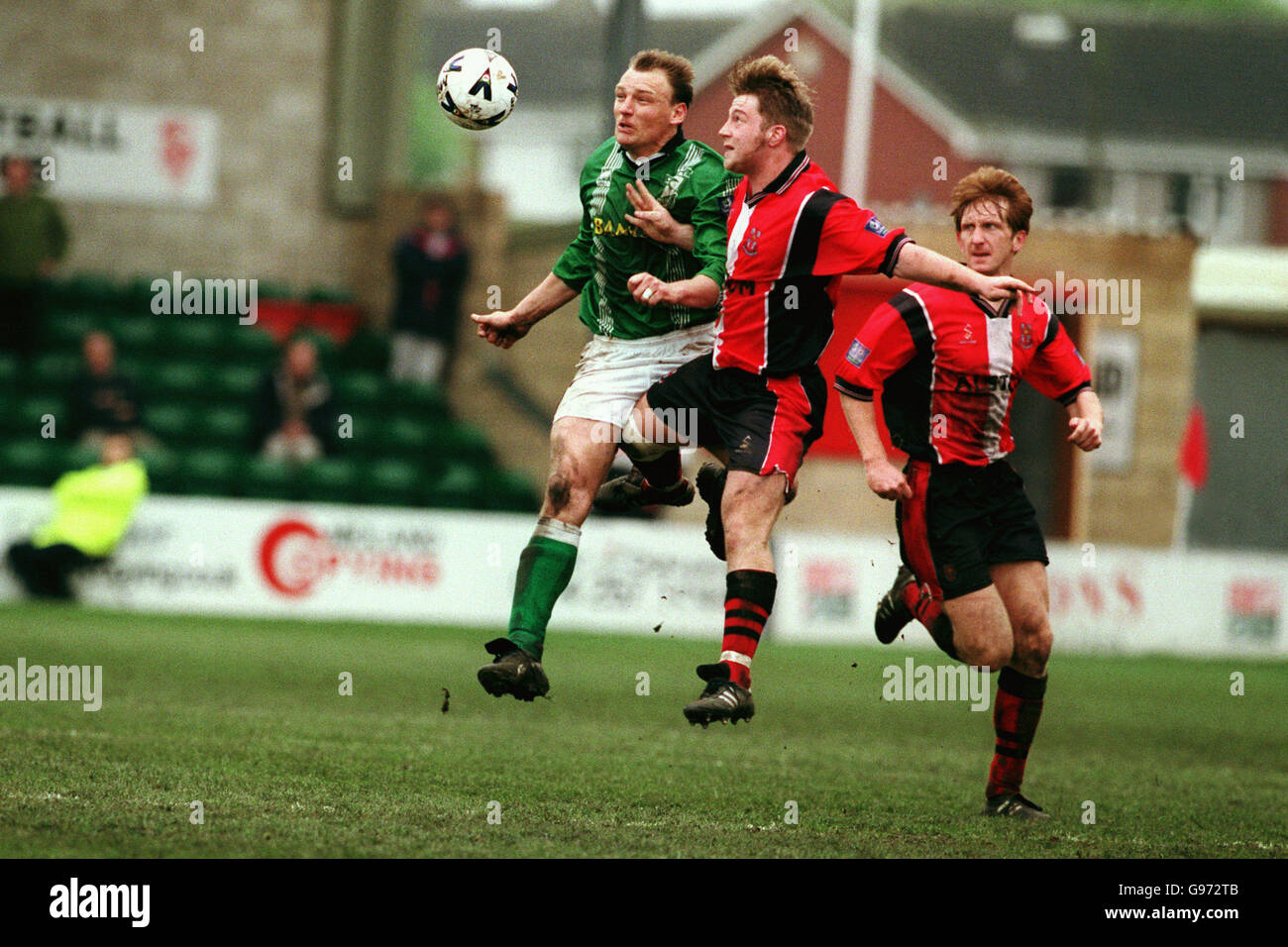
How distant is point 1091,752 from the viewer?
977cm

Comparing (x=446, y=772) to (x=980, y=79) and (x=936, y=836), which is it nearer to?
(x=936, y=836)

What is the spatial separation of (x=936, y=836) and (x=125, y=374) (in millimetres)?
11580

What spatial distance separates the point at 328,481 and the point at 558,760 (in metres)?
8.44

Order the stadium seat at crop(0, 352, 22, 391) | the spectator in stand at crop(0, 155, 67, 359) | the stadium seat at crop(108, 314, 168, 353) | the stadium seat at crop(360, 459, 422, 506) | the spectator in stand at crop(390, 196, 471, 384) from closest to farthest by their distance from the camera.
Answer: the stadium seat at crop(360, 459, 422, 506) < the spectator in stand at crop(0, 155, 67, 359) < the stadium seat at crop(0, 352, 22, 391) < the spectator in stand at crop(390, 196, 471, 384) < the stadium seat at crop(108, 314, 168, 353)

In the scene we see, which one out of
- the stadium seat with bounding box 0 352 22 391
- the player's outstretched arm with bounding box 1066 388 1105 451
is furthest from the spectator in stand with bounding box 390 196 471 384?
the player's outstretched arm with bounding box 1066 388 1105 451

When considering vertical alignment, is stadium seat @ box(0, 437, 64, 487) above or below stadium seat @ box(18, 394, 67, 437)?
below

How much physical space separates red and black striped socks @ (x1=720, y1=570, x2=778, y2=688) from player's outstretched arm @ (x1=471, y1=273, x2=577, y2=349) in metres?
1.29

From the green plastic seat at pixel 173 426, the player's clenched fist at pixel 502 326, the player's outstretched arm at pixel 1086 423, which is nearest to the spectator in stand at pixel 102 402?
the green plastic seat at pixel 173 426

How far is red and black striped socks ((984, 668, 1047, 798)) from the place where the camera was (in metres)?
7.18

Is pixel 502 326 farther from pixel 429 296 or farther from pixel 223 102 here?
pixel 223 102

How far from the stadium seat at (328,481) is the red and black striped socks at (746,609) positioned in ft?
32.5

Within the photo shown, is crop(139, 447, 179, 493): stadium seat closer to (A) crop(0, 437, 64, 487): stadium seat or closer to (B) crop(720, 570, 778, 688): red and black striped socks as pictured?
(A) crop(0, 437, 64, 487): stadium seat

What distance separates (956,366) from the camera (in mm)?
6875

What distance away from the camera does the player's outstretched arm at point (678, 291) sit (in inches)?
246
